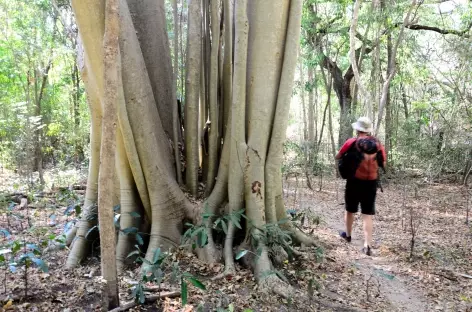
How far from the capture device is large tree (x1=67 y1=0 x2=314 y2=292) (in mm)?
3854

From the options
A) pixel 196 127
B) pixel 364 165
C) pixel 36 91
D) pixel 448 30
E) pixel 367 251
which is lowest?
pixel 367 251

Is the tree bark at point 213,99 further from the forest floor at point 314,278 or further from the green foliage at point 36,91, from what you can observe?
the green foliage at point 36,91

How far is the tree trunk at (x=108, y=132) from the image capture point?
252 centimetres

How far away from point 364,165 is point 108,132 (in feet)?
11.5

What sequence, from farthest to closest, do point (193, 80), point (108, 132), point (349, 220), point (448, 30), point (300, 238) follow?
point (448, 30)
point (349, 220)
point (300, 238)
point (193, 80)
point (108, 132)

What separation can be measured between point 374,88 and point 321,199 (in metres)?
5.52

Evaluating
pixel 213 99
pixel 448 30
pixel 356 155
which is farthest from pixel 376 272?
pixel 448 30

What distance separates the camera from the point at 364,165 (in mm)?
4992

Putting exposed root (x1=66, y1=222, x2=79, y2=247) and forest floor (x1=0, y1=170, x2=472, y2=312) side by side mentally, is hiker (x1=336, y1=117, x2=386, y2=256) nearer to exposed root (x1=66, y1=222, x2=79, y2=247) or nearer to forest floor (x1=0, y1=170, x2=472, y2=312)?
forest floor (x1=0, y1=170, x2=472, y2=312)

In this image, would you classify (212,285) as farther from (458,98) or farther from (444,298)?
(458,98)

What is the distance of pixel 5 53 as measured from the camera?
1359 centimetres

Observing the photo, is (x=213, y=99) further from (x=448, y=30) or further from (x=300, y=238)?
(x=448, y=30)

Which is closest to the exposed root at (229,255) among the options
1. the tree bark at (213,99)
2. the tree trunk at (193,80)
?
the tree bark at (213,99)

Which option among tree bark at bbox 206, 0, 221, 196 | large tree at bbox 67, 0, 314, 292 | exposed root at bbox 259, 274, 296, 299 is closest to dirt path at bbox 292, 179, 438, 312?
large tree at bbox 67, 0, 314, 292
